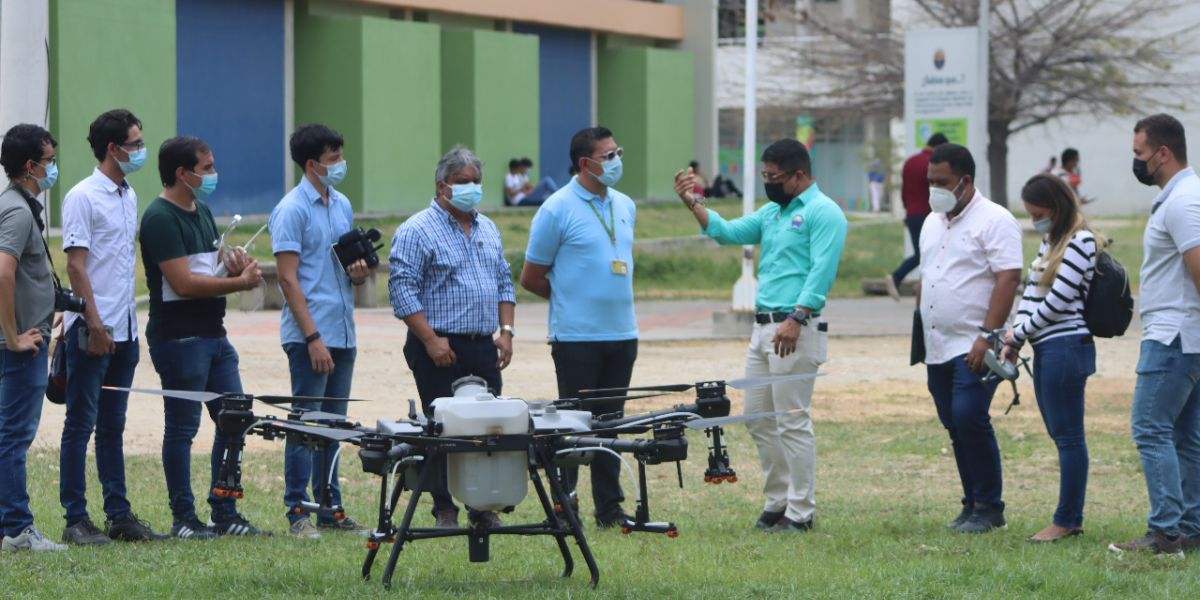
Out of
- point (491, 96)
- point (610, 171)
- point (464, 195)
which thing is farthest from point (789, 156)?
point (491, 96)

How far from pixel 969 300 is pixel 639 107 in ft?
113

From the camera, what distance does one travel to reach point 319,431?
20.7ft

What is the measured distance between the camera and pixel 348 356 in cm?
880

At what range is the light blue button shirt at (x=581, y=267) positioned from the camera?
8977 millimetres

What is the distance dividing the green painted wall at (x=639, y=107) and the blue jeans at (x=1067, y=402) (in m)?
34.2

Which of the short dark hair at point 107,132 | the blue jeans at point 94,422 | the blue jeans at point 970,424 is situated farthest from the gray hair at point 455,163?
the blue jeans at point 970,424

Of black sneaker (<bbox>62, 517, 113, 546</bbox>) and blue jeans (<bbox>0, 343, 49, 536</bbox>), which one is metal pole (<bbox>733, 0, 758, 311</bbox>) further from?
blue jeans (<bbox>0, 343, 49, 536</bbox>)

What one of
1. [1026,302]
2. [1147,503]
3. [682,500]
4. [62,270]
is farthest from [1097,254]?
[62,270]

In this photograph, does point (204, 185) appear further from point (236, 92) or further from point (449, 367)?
point (236, 92)

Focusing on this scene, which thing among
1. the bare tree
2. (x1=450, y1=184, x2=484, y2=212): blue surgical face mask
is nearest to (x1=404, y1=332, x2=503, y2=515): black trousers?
(x1=450, y1=184, x2=484, y2=212): blue surgical face mask

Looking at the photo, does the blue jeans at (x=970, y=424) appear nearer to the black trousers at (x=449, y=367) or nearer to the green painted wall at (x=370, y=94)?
the black trousers at (x=449, y=367)

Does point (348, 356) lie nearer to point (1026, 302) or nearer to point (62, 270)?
point (1026, 302)

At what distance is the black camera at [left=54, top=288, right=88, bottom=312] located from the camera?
785 cm

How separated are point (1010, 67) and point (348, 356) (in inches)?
1238
